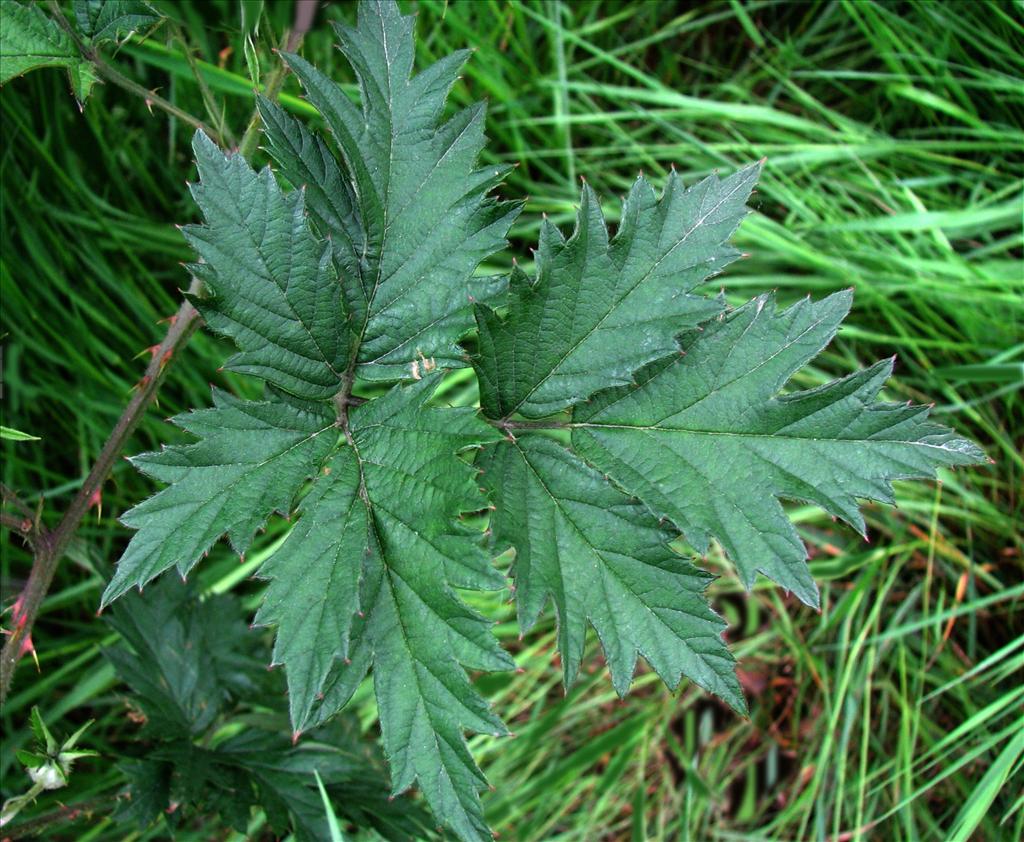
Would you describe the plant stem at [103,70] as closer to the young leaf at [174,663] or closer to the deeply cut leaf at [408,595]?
the deeply cut leaf at [408,595]

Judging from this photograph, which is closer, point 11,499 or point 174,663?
point 11,499

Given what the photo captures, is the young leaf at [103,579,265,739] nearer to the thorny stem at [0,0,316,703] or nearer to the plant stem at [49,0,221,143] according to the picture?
the thorny stem at [0,0,316,703]

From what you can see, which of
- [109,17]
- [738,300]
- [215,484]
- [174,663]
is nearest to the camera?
[215,484]

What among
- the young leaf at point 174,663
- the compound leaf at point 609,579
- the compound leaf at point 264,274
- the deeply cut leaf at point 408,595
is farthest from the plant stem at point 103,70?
the young leaf at point 174,663

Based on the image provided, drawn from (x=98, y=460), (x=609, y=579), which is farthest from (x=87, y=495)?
(x=609, y=579)

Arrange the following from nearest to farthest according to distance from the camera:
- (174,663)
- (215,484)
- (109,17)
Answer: (215,484) < (109,17) < (174,663)

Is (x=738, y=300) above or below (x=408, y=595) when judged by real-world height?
above

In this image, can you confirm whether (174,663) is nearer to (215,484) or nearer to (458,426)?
(215,484)
